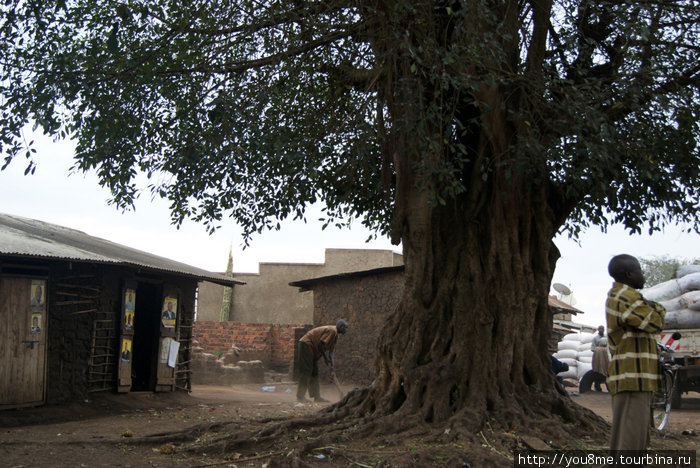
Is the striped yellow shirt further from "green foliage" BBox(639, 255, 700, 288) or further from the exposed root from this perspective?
"green foliage" BBox(639, 255, 700, 288)

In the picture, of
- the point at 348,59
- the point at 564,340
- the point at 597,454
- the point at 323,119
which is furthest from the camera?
the point at 564,340

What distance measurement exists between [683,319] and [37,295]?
11.5 m

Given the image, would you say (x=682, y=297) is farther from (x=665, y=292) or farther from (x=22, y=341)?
(x=22, y=341)

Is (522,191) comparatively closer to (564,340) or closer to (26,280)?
(26,280)

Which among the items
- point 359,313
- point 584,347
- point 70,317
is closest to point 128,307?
point 70,317

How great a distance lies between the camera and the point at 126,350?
1290 centimetres

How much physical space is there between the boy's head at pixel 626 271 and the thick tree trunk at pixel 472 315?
2.84m

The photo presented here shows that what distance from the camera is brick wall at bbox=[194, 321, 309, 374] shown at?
23672 millimetres

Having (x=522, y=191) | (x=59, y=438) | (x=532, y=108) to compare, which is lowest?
(x=59, y=438)

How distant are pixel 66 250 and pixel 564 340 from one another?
1757 cm

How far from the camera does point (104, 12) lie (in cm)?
846

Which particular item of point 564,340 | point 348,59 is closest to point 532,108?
point 348,59

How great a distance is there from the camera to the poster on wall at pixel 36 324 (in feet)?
35.6

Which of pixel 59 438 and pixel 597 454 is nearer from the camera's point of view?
pixel 597 454
